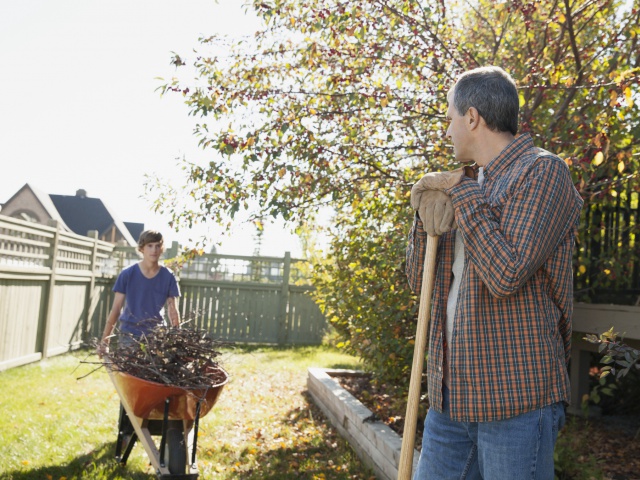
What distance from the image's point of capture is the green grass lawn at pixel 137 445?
15.4 ft

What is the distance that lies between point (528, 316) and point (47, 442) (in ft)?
14.4

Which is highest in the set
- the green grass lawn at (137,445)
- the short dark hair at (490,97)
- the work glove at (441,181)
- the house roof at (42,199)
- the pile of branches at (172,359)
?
the house roof at (42,199)

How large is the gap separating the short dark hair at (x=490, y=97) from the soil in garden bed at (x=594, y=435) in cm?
229

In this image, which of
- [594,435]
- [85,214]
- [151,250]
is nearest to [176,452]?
[151,250]

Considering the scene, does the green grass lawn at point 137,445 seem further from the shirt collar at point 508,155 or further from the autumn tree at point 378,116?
the shirt collar at point 508,155

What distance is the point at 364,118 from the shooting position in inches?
220

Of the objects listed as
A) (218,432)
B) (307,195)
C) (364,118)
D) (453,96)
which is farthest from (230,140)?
(453,96)

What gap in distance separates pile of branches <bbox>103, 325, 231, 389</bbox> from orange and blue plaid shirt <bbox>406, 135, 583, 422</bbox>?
7.83 feet

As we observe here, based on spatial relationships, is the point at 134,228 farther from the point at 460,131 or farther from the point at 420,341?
the point at 460,131

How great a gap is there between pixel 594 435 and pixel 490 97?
4185 mm

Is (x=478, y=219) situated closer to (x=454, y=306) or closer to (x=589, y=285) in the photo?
(x=454, y=306)

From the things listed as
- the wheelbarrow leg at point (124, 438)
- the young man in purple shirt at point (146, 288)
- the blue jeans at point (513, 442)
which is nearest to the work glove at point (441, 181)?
the blue jeans at point (513, 442)

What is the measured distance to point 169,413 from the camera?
411 centimetres

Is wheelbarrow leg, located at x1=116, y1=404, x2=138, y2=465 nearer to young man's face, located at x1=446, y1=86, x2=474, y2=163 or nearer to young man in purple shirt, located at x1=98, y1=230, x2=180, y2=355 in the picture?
young man in purple shirt, located at x1=98, y1=230, x2=180, y2=355
